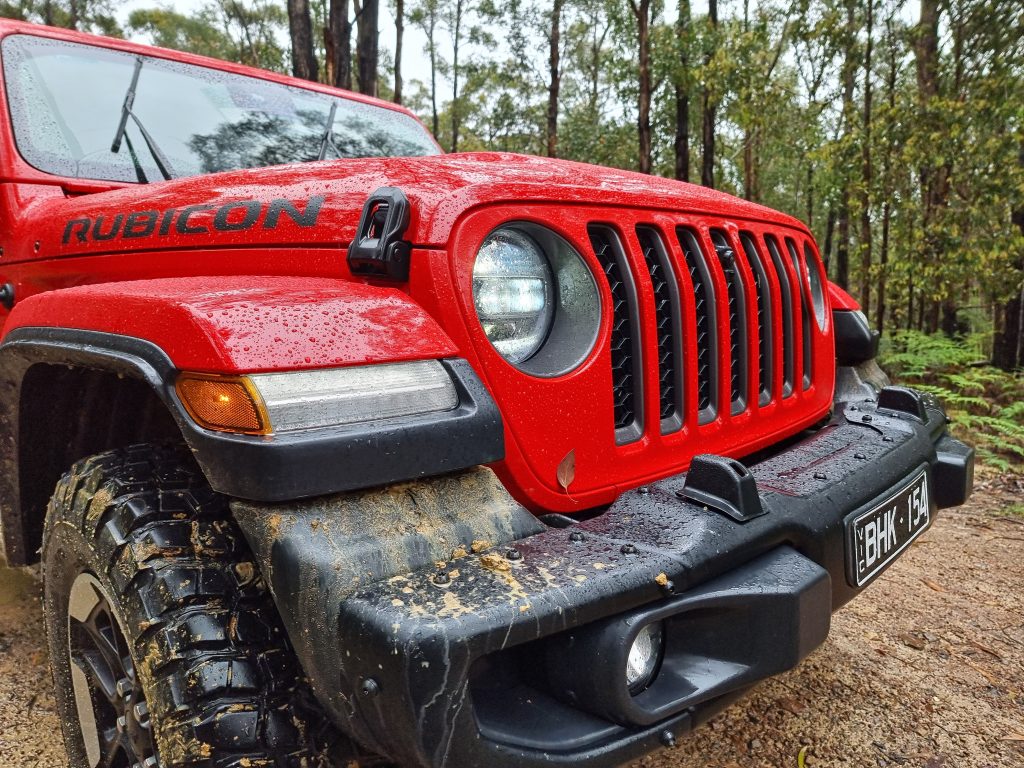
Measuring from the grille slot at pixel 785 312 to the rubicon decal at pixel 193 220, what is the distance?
4.07 feet

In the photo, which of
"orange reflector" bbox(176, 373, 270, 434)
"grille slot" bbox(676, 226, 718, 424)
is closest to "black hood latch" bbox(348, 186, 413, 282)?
"orange reflector" bbox(176, 373, 270, 434)

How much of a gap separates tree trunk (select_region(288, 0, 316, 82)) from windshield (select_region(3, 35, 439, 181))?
25.1ft

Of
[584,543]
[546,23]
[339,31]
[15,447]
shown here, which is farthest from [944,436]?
[546,23]

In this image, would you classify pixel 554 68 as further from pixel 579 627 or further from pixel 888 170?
pixel 579 627

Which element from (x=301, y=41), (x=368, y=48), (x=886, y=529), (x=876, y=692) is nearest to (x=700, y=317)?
(x=886, y=529)

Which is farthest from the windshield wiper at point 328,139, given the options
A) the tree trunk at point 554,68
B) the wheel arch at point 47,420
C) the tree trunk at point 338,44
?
the tree trunk at point 554,68

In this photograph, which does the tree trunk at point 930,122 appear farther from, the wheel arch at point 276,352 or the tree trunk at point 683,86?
the wheel arch at point 276,352

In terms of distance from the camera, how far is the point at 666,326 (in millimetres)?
1597

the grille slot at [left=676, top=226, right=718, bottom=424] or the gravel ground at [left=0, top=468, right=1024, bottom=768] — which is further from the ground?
the grille slot at [left=676, top=226, right=718, bottom=424]

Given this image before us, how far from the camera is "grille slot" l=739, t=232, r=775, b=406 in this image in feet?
6.22

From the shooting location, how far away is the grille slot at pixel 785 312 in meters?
2.02

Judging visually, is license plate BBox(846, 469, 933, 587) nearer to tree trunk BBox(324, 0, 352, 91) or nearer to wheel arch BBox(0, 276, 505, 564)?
wheel arch BBox(0, 276, 505, 564)

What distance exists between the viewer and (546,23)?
22031 mm

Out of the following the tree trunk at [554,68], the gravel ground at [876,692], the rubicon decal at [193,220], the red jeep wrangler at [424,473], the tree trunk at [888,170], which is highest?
the tree trunk at [554,68]
